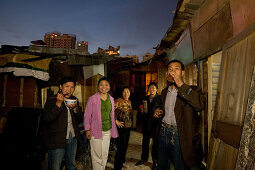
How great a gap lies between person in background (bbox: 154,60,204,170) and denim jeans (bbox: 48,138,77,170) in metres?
1.92

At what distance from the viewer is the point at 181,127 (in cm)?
233

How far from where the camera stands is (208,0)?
13.6 feet

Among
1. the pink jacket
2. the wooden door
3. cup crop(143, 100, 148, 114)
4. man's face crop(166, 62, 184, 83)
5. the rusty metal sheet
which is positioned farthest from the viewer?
cup crop(143, 100, 148, 114)

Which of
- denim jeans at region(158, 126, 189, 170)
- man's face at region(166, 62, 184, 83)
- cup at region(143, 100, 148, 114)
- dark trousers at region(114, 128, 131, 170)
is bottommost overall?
dark trousers at region(114, 128, 131, 170)

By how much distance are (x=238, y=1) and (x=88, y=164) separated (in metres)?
5.68

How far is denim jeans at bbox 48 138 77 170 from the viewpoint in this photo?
261 cm

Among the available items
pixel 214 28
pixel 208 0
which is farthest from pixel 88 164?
pixel 208 0

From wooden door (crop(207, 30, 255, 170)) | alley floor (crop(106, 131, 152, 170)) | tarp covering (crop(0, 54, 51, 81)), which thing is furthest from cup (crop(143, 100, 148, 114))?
tarp covering (crop(0, 54, 51, 81))

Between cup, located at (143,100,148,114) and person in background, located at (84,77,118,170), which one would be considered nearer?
person in background, located at (84,77,118,170)

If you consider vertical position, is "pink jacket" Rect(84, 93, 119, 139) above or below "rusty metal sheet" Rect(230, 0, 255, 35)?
below

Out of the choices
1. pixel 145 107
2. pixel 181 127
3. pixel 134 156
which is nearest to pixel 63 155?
pixel 181 127

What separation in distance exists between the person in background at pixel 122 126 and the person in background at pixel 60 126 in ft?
4.43

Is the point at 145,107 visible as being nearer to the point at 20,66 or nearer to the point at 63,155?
the point at 63,155

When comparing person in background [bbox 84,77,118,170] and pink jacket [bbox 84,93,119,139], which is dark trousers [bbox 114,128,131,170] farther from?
pink jacket [bbox 84,93,119,139]
